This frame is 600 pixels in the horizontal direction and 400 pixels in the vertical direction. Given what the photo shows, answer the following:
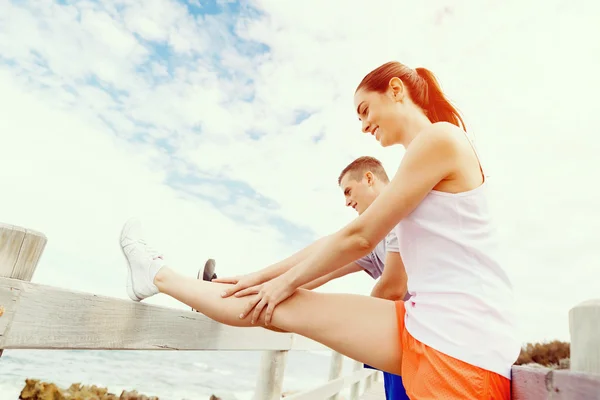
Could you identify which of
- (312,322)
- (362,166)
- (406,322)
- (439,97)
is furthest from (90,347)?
(362,166)

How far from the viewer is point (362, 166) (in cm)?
259

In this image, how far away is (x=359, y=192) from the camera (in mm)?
2539

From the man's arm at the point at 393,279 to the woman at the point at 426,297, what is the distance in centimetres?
61

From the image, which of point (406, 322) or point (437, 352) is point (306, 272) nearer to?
point (406, 322)

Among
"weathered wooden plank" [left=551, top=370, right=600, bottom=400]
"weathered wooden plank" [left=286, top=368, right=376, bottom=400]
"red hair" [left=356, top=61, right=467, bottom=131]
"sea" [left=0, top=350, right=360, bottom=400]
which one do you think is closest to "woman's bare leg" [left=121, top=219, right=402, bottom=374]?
"weathered wooden plank" [left=551, top=370, right=600, bottom=400]

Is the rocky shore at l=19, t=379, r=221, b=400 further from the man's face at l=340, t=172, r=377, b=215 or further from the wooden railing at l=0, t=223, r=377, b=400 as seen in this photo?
the man's face at l=340, t=172, r=377, b=215

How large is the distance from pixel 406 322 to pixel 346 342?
0.18 m

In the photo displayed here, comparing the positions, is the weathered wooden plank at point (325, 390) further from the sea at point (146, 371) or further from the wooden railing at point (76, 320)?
the sea at point (146, 371)

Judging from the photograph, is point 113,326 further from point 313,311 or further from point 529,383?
point 529,383

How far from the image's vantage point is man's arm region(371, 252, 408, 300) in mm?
1895

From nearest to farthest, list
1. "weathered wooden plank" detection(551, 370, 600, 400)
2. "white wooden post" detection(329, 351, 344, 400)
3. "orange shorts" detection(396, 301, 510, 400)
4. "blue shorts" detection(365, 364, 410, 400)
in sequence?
"weathered wooden plank" detection(551, 370, 600, 400), "orange shorts" detection(396, 301, 510, 400), "blue shorts" detection(365, 364, 410, 400), "white wooden post" detection(329, 351, 344, 400)

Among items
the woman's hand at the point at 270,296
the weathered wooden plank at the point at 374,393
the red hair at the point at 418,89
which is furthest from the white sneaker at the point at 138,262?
the weathered wooden plank at the point at 374,393

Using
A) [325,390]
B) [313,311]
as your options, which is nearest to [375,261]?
[313,311]

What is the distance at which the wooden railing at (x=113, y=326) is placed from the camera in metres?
0.82
